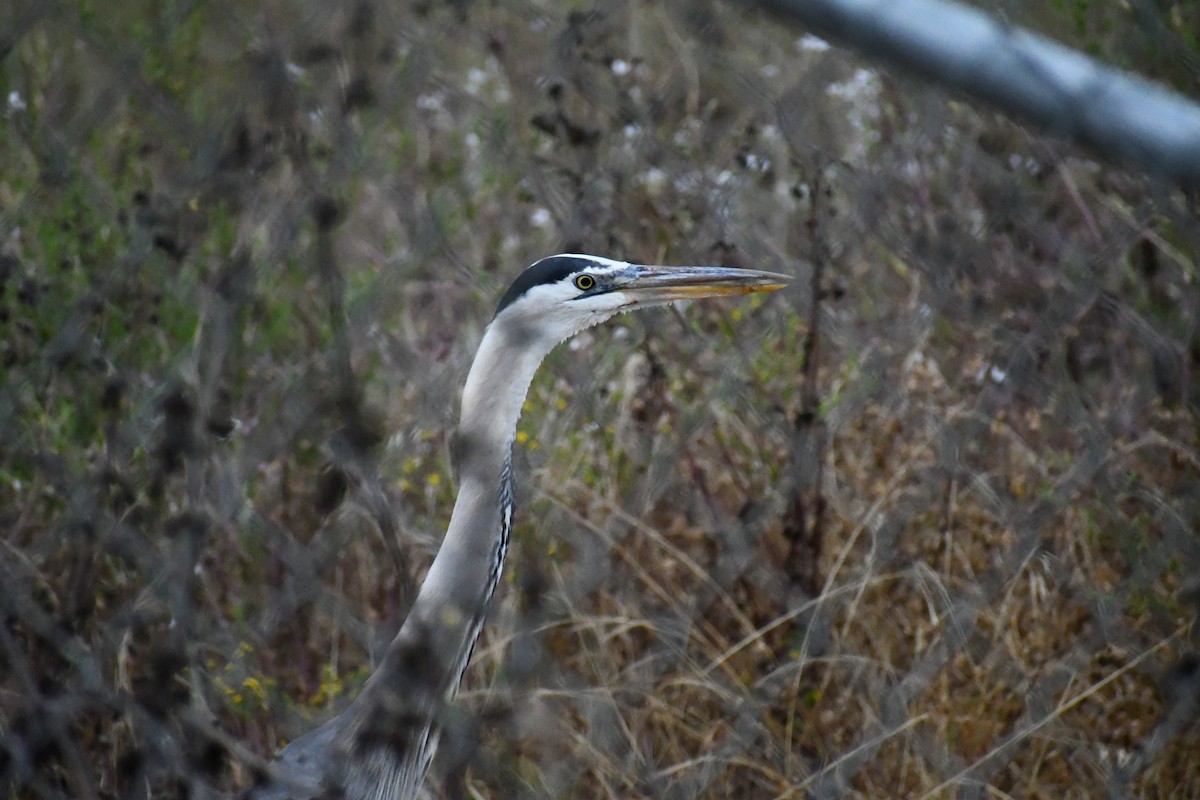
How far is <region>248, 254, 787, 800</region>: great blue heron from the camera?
1.90m

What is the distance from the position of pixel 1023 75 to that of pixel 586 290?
1626 millimetres

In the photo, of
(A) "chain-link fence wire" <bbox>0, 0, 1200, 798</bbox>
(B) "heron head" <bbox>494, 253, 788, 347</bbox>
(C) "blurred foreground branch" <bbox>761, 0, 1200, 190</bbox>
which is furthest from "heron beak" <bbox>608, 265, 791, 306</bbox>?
(C) "blurred foreground branch" <bbox>761, 0, 1200, 190</bbox>

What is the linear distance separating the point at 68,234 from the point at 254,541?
0.76 metres

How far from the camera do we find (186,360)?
2.34 m

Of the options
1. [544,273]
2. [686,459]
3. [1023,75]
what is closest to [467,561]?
[544,273]

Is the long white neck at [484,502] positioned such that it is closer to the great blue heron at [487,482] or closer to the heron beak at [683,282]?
the great blue heron at [487,482]

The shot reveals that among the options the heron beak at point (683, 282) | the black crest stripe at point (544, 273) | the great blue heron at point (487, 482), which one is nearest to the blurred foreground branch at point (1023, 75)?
the great blue heron at point (487, 482)

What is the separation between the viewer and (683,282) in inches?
95.3

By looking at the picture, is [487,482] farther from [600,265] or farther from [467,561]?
[600,265]

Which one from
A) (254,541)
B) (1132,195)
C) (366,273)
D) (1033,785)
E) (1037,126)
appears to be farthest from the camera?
(366,273)

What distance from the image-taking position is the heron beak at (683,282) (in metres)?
2.33

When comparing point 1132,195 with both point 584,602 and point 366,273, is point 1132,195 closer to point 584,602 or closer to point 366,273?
point 584,602

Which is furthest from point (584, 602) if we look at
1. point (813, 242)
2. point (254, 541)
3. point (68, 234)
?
Answer: point (68, 234)

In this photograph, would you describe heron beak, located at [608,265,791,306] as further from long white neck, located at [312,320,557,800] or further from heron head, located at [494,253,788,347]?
long white neck, located at [312,320,557,800]
